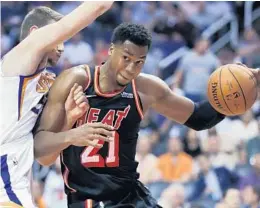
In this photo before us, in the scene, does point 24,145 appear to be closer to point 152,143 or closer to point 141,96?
point 141,96

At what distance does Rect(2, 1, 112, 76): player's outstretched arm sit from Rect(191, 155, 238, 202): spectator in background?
160 inches

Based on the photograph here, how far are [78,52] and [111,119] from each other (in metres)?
5.31

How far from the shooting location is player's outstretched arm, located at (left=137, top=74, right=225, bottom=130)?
439 centimetres

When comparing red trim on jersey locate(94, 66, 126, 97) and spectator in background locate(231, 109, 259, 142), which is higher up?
red trim on jersey locate(94, 66, 126, 97)

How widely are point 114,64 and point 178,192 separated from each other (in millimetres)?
3377

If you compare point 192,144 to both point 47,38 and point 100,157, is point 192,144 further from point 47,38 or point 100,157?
point 47,38

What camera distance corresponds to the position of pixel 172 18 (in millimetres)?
9641

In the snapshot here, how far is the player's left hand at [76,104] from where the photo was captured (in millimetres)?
3689

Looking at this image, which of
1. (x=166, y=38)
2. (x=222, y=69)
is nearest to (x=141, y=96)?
(x=222, y=69)

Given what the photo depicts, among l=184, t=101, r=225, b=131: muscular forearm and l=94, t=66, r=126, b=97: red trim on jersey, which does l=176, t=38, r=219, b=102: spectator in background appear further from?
l=94, t=66, r=126, b=97: red trim on jersey

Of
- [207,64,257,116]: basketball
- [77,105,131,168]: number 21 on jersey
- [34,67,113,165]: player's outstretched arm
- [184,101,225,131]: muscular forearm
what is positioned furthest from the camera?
[184,101,225,131]: muscular forearm

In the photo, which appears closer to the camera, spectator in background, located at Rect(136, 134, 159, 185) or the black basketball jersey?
the black basketball jersey

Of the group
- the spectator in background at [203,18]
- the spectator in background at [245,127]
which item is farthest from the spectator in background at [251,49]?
the spectator in background at [245,127]

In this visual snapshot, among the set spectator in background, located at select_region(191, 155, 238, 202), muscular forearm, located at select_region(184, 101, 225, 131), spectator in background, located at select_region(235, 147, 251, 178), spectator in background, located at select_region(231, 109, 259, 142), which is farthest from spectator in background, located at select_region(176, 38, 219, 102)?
muscular forearm, located at select_region(184, 101, 225, 131)
